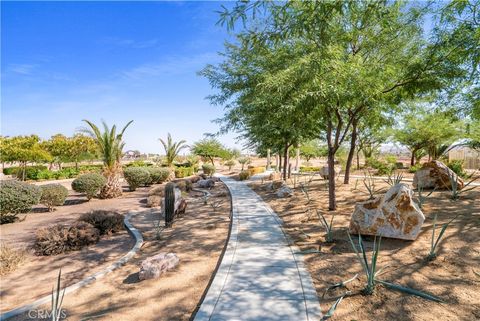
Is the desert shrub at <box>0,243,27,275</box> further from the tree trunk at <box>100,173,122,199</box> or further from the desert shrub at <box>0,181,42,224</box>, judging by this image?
the tree trunk at <box>100,173,122,199</box>

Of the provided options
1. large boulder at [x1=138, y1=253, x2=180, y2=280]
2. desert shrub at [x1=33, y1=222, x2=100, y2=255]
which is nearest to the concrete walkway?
large boulder at [x1=138, y1=253, x2=180, y2=280]

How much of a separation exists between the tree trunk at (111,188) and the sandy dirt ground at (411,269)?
11.1 metres

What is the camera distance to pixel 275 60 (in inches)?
340

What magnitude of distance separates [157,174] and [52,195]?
9.33 metres

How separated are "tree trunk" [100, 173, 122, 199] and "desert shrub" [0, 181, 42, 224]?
4.64 metres

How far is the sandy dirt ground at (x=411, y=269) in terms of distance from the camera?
3.38 meters

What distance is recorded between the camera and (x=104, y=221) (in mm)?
7859

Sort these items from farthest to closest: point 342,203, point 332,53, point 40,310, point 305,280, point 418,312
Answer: point 342,203, point 332,53, point 305,280, point 40,310, point 418,312

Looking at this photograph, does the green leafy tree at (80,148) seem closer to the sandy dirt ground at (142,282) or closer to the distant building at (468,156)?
the sandy dirt ground at (142,282)

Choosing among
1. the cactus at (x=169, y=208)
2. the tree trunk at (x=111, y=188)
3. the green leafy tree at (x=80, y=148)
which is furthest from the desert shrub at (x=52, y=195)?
the green leafy tree at (x=80, y=148)

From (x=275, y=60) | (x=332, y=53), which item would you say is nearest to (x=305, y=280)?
(x=332, y=53)

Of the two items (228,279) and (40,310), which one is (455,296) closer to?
(228,279)

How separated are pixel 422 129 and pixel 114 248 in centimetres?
2316

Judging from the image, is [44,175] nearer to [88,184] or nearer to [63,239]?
[88,184]
